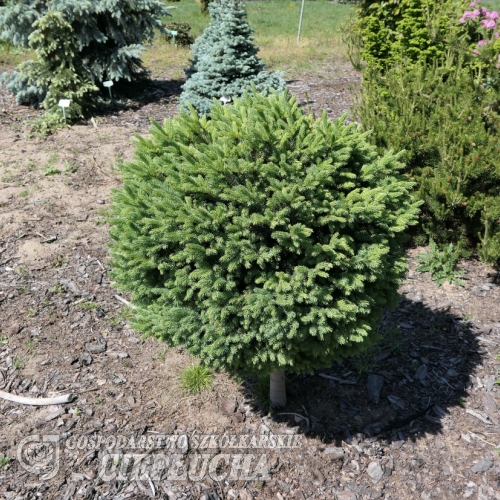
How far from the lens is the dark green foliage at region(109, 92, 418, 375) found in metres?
2.65

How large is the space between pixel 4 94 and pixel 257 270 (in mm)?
8894

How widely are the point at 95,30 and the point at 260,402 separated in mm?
7135

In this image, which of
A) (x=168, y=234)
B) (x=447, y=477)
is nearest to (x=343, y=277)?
(x=168, y=234)

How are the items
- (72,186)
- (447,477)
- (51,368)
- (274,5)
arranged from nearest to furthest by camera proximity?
(447,477)
(51,368)
(72,186)
(274,5)

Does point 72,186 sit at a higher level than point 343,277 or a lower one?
lower

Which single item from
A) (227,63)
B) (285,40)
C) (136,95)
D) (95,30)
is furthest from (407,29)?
(285,40)

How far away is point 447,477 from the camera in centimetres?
323

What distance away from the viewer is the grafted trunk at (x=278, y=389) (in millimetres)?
3467

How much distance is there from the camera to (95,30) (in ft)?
28.1

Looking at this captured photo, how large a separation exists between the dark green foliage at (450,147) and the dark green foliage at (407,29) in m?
1.91

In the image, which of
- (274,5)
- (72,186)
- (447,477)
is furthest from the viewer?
(274,5)

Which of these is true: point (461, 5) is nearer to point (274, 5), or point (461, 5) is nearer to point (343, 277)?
point (343, 277)

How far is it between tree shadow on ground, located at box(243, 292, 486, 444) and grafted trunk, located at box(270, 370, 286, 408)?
81 millimetres

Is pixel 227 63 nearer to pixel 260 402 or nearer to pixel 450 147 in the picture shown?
pixel 450 147
